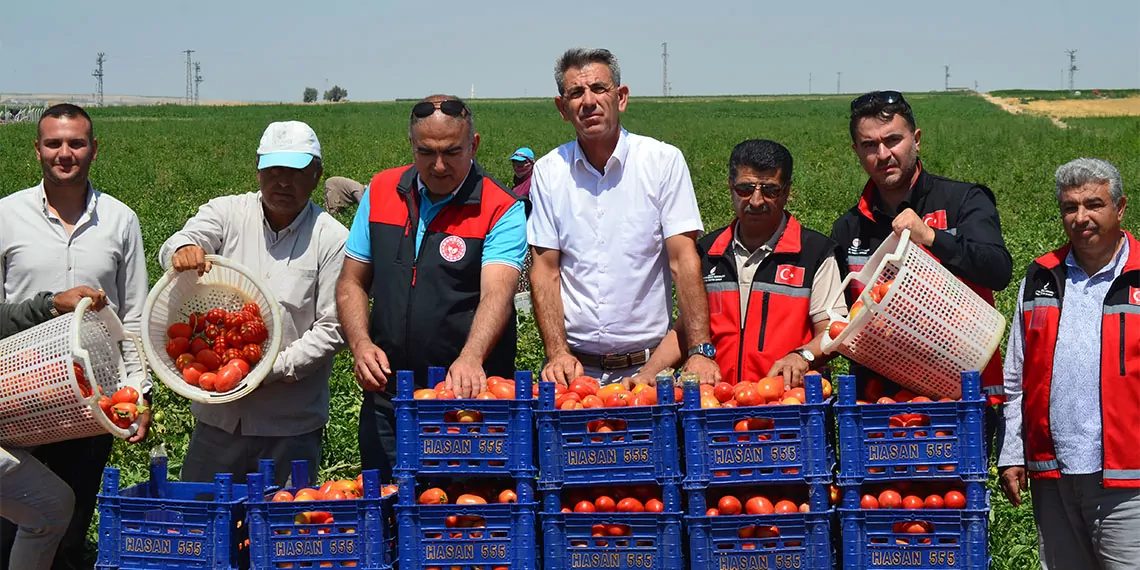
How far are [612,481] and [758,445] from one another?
50 centimetres

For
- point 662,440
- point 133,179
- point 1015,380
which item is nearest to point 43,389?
point 662,440

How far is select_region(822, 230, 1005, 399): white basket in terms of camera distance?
3752mm

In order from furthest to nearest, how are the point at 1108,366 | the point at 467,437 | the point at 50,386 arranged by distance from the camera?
the point at 50,386
the point at 1108,366
the point at 467,437

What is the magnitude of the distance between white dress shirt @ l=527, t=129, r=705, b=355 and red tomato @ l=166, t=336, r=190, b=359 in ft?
4.90

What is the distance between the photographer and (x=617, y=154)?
4.66 m

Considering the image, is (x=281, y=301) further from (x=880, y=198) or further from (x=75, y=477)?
(x=880, y=198)

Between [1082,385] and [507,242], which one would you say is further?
[507,242]

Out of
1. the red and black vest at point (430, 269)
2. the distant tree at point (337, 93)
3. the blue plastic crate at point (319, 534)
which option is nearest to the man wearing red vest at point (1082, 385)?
the red and black vest at point (430, 269)

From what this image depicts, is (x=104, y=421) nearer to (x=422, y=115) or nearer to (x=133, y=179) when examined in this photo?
(x=422, y=115)

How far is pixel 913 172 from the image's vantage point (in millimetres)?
4441

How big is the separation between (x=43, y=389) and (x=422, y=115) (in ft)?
5.84

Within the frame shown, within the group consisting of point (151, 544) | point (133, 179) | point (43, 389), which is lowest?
point (151, 544)

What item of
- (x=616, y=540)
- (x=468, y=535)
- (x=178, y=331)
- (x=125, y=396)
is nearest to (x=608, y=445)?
(x=616, y=540)

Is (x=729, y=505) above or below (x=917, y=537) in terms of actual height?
above
